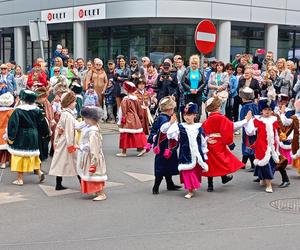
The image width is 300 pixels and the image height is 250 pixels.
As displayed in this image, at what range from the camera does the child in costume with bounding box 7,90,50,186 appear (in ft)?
28.1

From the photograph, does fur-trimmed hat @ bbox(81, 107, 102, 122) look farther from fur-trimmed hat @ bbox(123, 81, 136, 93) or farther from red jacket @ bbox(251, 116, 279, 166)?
fur-trimmed hat @ bbox(123, 81, 136, 93)

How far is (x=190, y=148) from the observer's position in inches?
303

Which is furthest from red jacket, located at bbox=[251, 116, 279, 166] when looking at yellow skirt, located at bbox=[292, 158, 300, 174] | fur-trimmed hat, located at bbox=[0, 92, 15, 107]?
fur-trimmed hat, located at bbox=[0, 92, 15, 107]

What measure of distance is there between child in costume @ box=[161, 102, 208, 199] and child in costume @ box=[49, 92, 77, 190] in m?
1.37

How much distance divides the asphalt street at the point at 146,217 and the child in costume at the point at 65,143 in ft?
1.10

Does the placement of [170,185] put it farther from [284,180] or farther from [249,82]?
[249,82]

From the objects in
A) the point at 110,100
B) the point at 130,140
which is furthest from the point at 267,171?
the point at 110,100

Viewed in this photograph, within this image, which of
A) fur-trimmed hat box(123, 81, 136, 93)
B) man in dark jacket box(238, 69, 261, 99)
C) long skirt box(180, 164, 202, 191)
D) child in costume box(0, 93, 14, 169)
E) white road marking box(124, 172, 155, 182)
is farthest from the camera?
man in dark jacket box(238, 69, 261, 99)

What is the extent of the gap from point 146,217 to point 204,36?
7.29 m

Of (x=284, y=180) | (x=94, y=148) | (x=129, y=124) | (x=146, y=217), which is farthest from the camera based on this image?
(x=129, y=124)

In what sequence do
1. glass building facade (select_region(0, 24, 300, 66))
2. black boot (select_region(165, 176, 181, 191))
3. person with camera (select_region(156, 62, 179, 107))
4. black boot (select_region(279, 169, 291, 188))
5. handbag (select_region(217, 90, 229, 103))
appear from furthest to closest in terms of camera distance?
glass building facade (select_region(0, 24, 300, 66)), person with camera (select_region(156, 62, 179, 107)), handbag (select_region(217, 90, 229, 103)), black boot (select_region(279, 169, 291, 188)), black boot (select_region(165, 176, 181, 191))

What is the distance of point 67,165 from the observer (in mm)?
8078

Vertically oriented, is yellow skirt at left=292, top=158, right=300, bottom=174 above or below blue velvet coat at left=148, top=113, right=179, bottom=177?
below

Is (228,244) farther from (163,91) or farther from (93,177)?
(163,91)
